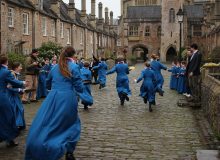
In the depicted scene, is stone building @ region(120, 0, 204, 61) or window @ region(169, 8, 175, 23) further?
window @ region(169, 8, 175, 23)

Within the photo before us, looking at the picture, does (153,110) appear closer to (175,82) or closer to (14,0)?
(175,82)

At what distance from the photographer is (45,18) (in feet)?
121

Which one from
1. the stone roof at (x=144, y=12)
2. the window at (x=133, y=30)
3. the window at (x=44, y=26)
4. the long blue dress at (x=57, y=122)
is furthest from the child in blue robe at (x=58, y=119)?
the stone roof at (x=144, y=12)

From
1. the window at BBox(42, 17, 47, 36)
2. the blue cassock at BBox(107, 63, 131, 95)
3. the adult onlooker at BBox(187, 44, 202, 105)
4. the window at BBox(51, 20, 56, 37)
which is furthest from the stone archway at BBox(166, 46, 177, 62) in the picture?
the adult onlooker at BBox(187, 44, 202, 105)

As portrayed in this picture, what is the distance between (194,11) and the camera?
71.6m

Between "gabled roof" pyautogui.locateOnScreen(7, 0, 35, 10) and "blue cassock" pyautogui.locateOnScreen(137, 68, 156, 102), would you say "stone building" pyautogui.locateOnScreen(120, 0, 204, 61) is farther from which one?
"blue cassock" pyautogui.locateOnScreen(137, 68, 156, 102)

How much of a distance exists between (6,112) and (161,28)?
209 feet

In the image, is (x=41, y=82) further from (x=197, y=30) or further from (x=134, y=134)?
(x=197, y=30)

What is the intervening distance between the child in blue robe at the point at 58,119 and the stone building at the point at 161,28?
60.7 metres

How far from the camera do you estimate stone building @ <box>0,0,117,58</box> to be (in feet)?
94.0

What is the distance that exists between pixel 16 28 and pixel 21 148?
22936 millimetres

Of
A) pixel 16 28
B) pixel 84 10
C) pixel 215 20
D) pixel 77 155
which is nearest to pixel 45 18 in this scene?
pixel 16 28

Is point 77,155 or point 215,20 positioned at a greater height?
point 215,20

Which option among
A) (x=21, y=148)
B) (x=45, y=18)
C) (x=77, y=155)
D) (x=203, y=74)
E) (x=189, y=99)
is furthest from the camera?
(x=45, y=18)
